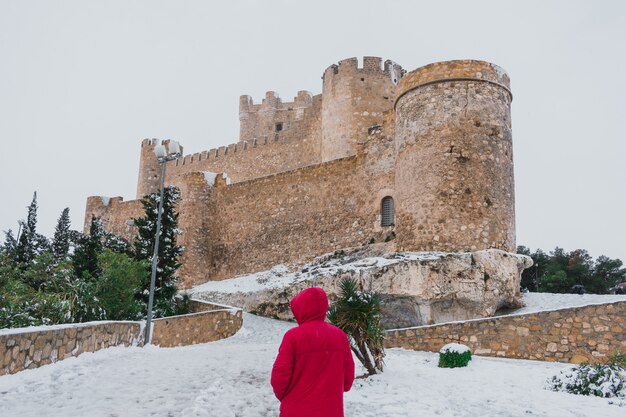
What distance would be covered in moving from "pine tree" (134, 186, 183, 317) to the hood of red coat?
54.1ft

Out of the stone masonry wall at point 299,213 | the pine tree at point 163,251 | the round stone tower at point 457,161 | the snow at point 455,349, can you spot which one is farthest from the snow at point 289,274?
the snow at point 455,349

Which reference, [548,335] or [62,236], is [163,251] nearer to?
[548,335]

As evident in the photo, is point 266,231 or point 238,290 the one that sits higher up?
point 266,231

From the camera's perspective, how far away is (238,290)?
74.2 ft

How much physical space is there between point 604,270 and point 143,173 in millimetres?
30016

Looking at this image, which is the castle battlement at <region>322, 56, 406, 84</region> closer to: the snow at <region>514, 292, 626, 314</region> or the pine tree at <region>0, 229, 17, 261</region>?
the snow at <region>514, 292, 626, 314</region>

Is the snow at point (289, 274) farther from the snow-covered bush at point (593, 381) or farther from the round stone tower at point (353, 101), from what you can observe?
the round stone tower at point (353, 101)

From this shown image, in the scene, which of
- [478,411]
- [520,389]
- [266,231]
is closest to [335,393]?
[478,411]

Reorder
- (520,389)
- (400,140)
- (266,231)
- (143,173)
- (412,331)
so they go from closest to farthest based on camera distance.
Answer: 1. (520,389)
2. (412,331)
3. (400,140)
4. (266,231)
5. (143,173)

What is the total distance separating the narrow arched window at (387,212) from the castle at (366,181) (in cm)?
4

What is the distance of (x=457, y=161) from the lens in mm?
16484

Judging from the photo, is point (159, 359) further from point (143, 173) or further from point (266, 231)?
point (143, 173)

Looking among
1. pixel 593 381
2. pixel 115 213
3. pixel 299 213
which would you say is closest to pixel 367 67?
pixel 299 213

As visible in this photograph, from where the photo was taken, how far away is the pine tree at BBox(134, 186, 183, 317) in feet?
67.5
